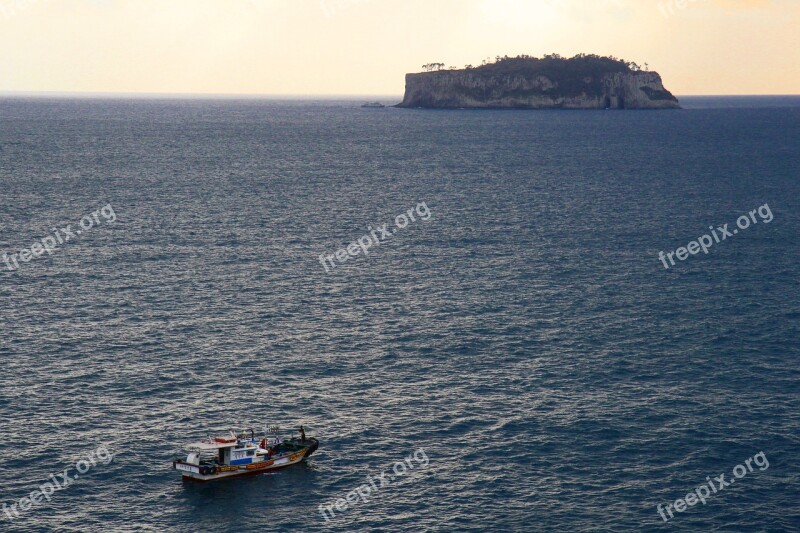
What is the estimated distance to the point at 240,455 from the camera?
76938 mm

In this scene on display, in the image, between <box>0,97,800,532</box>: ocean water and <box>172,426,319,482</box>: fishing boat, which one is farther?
<box>172,426,319,482</box>: fishing boat

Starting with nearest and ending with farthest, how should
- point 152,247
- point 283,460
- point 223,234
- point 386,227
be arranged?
1. point 283,460
2. point 152,247
3. point 223,234
4. point 386,227

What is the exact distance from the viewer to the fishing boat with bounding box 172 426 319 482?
75.2 m

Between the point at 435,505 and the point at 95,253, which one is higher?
the point at 95,253

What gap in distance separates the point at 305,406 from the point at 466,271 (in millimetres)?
51725

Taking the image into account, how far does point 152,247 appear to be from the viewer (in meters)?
147

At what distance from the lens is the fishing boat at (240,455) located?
75188mm

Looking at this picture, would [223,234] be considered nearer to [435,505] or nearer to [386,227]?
[386,227]

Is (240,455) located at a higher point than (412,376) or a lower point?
lower

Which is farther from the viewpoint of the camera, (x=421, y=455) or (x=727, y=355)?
(x=727, y=355)

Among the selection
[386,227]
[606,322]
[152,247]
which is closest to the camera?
[606,322]

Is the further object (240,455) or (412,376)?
(412,376)

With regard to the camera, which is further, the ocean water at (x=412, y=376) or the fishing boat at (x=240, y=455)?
the fishing boat at (x=240, y=455)

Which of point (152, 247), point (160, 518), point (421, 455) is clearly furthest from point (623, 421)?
point (152, 247)
